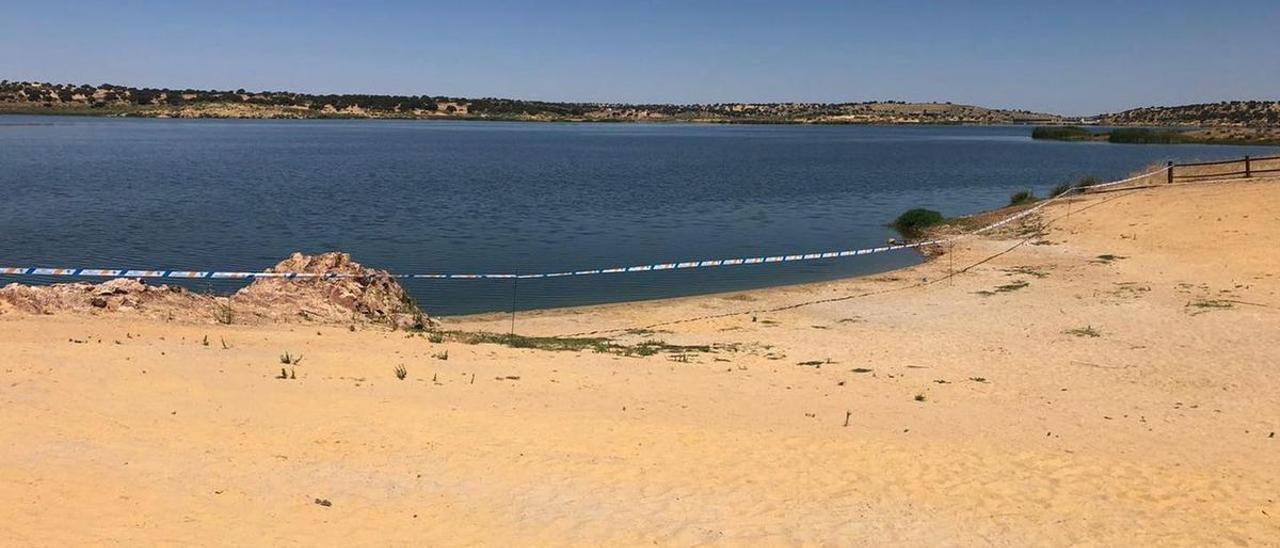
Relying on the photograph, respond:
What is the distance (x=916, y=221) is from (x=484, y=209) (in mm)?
17670

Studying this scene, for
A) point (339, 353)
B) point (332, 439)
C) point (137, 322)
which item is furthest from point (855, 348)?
point (137, 322)

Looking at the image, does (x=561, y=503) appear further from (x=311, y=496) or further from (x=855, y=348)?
(x=855, y=348)

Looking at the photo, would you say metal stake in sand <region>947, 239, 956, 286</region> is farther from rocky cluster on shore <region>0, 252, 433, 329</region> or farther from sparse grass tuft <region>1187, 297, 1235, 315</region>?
rocky cluster on shore <region>0, 252, 433, 329</region>

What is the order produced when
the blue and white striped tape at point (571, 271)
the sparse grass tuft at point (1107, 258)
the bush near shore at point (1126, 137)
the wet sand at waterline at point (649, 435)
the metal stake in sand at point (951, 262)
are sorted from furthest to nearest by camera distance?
1. the bush near shore at point (1126, 137)
2. the sparse grass tuft at point (1107, 258)
3. the metal stake in sand at point (951, 262)
4. the blue and white striped tape at point (571, 271)
5. the wet sand at waterline at point (649, 435)

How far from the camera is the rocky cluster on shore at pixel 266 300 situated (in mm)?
15195

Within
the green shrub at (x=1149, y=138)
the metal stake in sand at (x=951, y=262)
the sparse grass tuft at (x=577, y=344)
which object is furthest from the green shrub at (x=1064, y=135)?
the sparse grass tuft at (x=577, y=344)

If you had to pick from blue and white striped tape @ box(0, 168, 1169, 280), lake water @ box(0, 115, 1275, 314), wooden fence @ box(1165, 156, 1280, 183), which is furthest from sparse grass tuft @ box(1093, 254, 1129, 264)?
wooden fence @ box(1165, 156, 1280, 183)

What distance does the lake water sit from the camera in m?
27.4

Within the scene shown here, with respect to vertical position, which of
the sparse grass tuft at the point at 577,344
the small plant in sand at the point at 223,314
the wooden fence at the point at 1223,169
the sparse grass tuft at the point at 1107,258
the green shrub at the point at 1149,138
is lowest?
the sparse grass tuft at the point at 577,344

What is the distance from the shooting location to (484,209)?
136ft

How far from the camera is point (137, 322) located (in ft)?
48.6

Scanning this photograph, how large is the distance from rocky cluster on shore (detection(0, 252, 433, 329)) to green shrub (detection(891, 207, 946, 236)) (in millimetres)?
23212

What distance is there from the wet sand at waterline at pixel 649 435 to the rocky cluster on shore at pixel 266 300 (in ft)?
1.83

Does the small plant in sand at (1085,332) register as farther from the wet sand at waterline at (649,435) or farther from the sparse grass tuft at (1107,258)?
the sparse grass tuft at (1107,258)
